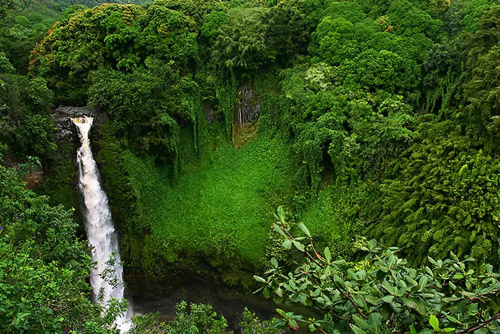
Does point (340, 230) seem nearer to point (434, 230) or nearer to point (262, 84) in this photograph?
point (434, 230)

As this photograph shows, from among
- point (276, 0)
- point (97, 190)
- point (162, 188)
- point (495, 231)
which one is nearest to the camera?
point (495, 231)

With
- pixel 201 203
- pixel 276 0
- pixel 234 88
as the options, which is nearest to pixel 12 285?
pixel 201 203

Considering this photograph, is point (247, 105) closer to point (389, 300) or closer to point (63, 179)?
point (63, 179)

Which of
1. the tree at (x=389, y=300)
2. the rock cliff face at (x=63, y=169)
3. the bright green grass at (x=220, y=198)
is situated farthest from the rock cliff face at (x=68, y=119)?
the tree at (x=389, y=300)

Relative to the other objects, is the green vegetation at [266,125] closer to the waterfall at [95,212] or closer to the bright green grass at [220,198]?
the bright green grass at [220,198]

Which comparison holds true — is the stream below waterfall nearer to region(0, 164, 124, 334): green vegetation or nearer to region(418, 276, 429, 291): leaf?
region(0, 164, 124, 334): green vegetation

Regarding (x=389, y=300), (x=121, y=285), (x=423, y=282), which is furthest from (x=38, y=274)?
(x=121, y=285)
